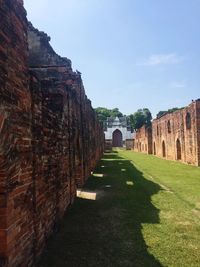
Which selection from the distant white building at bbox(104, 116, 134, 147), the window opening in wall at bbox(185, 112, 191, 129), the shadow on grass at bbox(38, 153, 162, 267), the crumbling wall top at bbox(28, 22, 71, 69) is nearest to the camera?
the shadow on grass at bbox(38, 153, 162, 267)

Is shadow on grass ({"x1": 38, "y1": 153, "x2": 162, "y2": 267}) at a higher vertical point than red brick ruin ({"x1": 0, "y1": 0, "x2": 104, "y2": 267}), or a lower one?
lower

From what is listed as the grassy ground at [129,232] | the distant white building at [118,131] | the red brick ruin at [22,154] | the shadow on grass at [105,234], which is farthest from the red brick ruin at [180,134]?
the distant white building at [118,131]

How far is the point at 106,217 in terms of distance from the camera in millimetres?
7211

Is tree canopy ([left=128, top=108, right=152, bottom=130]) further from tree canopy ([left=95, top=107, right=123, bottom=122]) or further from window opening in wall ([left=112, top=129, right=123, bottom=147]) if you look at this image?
tree canopy ([left=95, top=107, right=123, bottom=122])

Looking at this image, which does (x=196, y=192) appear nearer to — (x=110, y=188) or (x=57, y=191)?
(x=110, y=188)

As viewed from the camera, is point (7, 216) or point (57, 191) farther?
point (57, 191)

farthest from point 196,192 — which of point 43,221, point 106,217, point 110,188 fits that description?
point 43,221

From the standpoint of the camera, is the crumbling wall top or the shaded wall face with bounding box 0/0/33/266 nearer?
the shaded wall face with bounding box 0/0/33/266

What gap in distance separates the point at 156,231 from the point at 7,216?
11.3ft

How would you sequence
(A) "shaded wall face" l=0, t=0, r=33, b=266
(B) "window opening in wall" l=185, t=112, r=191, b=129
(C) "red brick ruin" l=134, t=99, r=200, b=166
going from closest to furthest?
(A) "shaded wall face" l=0, t=0, r=33, b=266 → (C) "red brick ruin" l=134, t=99, r=200, b=166 → (B) "window opening in wall" l=185, t=112, r=191, b=129

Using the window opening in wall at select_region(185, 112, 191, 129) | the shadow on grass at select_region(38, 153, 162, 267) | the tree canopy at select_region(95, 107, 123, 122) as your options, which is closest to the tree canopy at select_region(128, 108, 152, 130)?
the tree canopy at select_region(95, 107, 123, 122)

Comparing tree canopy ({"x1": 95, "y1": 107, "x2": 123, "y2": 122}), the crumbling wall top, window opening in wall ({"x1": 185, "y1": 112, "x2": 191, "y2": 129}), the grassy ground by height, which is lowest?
the grassy ground

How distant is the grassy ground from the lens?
4.83 metres

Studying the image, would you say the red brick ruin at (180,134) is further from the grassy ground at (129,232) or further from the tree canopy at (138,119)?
the tree canopy at (138,119)
